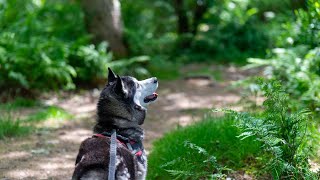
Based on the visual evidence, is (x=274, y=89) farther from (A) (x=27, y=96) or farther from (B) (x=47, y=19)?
(B) (x=47, y=19)

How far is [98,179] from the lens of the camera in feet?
13.4

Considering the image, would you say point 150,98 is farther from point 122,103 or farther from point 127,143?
point 127,143

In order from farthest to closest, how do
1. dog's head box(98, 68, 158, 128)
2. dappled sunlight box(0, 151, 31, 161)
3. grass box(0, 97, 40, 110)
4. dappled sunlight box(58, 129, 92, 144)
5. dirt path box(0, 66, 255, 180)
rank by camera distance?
grass box(0, 97, 40, 110) → dappled sunlight box(58, 129, 92, 144) → dappled sunlight box(0, 151, 31, 161) → dirt path box(0, 66, 255, 180) → dog's head box(98, 68, 158, 128)

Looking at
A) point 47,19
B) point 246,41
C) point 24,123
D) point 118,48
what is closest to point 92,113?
point 24,123

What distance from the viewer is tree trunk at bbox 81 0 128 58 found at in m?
12.0

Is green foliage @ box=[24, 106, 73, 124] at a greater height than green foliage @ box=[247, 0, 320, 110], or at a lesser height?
lesser

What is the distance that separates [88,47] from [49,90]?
1.44m

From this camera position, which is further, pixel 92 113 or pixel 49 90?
pixel 49 90

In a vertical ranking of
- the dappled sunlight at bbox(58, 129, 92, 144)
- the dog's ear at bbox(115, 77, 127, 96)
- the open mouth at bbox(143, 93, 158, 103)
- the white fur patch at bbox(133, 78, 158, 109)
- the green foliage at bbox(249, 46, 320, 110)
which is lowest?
the dappled sunlight at bbox(58, 129, 92, 144)

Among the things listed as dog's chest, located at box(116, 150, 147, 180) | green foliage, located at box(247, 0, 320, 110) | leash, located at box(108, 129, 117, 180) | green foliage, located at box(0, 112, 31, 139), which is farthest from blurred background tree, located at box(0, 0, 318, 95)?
leash, located at box(108, 129, 117, 180)

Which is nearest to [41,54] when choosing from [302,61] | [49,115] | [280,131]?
[49,115]

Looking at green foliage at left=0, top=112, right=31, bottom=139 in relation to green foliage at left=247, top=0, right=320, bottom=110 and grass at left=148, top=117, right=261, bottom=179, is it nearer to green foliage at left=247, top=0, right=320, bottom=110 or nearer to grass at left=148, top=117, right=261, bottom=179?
grass at left=148, top=117, right=261, bottom=179

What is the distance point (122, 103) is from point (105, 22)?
7540 mm

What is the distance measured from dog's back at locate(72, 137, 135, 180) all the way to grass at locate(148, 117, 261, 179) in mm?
805
